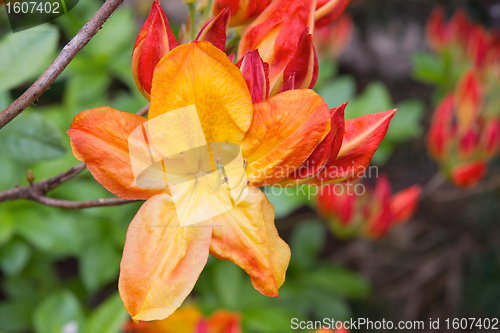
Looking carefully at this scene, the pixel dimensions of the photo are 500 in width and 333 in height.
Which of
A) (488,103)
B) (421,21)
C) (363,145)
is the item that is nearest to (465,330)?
(488,103)

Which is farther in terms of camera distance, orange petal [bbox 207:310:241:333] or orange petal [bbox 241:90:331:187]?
orange petal [bbox 207:310:241:333]

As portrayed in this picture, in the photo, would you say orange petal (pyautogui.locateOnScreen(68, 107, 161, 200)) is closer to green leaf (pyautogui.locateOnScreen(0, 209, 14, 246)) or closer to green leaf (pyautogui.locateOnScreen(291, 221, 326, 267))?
green leaf (pyautogui.locateOnScreen(0, 209, 14, 246))

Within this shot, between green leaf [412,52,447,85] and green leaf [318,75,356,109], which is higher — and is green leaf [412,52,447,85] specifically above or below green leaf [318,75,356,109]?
below

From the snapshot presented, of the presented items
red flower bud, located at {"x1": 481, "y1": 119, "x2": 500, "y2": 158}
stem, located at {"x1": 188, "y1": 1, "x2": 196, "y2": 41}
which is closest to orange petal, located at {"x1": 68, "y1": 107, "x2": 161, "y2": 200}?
stem, located at {"x1": 188, "y1": 1, "x2": 196, "y2": 41}

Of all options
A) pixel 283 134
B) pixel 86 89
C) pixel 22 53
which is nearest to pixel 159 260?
pixel 283 134

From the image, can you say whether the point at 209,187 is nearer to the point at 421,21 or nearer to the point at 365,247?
the point at 365,247

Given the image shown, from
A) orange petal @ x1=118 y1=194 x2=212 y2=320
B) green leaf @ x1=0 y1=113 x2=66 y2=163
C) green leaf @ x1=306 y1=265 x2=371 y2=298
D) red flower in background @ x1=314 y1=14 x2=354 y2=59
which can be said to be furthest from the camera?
red flower in background @ x1=314 y1=14 x2=354 y2=59
